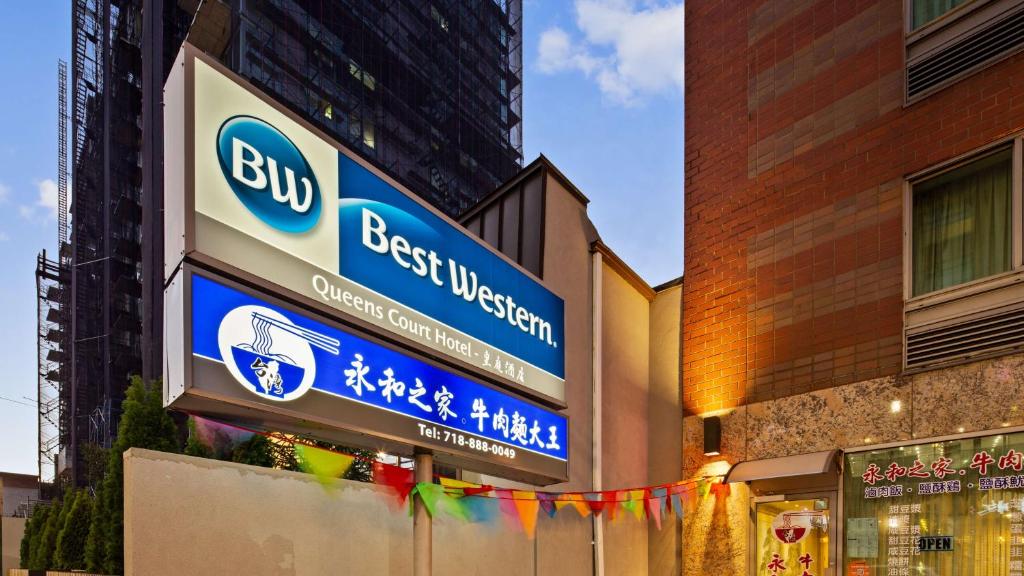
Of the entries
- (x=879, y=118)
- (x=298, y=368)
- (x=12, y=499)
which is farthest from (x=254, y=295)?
(x=12, y=499)

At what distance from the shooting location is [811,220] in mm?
9141

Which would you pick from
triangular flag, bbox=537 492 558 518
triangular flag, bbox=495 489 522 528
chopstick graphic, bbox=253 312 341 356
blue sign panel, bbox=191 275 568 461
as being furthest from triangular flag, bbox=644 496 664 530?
chopstick graphic, bbox=253 312 341 356

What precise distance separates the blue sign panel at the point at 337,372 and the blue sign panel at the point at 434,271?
0.49 metres

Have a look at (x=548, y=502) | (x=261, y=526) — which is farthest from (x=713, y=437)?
(x=261, y=526)

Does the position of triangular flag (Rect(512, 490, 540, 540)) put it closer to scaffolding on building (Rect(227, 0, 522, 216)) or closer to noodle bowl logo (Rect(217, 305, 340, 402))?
→ noodle bowl logo (Rect(217, 305, 340, 402))

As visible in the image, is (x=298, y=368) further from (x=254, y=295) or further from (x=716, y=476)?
(x=716, y=476)

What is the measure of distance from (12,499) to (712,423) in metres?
79.4

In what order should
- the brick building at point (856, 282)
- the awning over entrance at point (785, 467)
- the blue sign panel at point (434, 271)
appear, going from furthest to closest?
1. the awning over entrance at point (785, 467)
2. the brick building at point (856, 282)
3. the blue sign panel at point (434, 271)

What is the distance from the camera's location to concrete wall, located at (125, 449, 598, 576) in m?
3.90

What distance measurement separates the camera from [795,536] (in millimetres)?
8461

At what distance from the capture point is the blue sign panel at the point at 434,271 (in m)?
4.90

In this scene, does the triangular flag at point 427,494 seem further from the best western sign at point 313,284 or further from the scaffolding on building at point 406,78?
the scaffolding on building at point 406,78

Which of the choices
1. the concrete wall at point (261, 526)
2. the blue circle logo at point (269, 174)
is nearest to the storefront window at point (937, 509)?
the concrete wall at point (261, 526)

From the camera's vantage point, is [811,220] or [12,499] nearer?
Result: [811,220]
